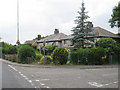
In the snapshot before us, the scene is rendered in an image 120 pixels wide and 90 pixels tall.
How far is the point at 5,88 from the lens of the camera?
639cm

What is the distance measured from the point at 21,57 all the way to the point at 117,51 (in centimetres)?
1516

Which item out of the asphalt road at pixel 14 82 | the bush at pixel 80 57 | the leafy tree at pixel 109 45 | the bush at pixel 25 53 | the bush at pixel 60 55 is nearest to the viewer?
the asphalt road at pixel 14 82

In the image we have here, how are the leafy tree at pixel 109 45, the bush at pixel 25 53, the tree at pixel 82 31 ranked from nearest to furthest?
the leafy tree at pixel 109 45 < the bush at pixel 25 53 < the tree at pixel 82 31

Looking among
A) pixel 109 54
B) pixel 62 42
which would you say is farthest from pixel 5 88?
pixel 62 42

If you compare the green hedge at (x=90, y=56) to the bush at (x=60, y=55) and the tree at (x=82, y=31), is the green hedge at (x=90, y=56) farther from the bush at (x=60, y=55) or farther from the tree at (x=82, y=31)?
the tree at (x=82, y=31)

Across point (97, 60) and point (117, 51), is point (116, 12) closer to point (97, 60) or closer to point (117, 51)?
point (117, 51)

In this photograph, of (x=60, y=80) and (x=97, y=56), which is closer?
(x=60, y=80)

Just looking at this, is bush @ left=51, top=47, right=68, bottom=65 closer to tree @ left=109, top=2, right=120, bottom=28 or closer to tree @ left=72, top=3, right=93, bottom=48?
tree @ left=72, top=3, right=93, bottom=48

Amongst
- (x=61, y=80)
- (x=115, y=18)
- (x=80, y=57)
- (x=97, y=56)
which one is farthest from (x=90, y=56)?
(x=115, y=18)

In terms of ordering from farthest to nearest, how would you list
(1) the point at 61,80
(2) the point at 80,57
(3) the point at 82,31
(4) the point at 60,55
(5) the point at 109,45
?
(3) the point at 82,31 < (5) the point at 109,45 < (2) the point at 80,57 < (4) the point at 60,55 < (1) the point at 61,80

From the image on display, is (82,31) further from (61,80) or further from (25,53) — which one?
(61,80)

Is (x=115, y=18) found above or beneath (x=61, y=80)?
above

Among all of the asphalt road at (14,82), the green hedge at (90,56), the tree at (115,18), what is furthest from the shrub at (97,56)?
the tree at (115,18)

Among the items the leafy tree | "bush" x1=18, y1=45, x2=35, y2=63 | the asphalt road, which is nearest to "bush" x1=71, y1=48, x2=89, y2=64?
the leafy tree
